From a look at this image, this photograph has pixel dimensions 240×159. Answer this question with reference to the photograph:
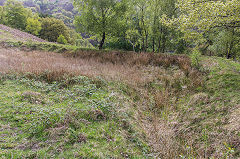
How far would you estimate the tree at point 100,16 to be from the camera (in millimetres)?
12250

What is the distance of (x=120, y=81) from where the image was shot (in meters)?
6.99

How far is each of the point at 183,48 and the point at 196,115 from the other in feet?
46.4

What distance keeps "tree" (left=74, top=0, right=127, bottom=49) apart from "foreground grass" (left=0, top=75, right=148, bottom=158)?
889 centimetres

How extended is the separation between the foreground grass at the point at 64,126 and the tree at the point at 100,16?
8886 mm

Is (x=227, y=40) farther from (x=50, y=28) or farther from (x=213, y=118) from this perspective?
(x=50, y=28)

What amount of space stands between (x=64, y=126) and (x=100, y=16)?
1172 centimetres

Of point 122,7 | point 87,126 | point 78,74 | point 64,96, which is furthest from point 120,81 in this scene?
point 122,7

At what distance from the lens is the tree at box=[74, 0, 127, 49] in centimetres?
1225

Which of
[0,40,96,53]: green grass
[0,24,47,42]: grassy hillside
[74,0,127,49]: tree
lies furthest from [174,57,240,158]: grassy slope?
[0,24,47,42]: grassy hillside

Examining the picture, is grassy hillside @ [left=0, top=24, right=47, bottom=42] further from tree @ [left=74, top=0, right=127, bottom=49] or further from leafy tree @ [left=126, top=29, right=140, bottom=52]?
leafy tree @ [left=126, top=29, right=140, bottom=52]

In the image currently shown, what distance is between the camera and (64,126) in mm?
3473

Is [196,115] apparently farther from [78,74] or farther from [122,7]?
[122,7]

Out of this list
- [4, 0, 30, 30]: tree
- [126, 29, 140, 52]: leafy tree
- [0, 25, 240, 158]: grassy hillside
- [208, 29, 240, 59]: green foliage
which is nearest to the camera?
[0, 25, 240, 158]: grassy hillside

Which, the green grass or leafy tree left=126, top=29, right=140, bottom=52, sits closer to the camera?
the green grass
